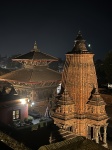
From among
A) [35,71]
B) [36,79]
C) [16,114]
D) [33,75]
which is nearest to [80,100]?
[16,114]

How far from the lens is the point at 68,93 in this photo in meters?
22.6

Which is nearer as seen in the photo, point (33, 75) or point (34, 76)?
point (34, 76)

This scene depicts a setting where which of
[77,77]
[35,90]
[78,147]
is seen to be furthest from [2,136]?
[35,90]

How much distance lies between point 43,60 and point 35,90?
5422 millimetres

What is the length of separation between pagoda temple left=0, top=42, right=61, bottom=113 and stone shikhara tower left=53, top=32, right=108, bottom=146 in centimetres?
1146

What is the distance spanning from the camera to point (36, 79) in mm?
34469

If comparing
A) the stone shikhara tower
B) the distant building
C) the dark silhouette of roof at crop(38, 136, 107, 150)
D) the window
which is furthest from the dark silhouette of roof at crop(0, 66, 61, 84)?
the dark silhouette of roof at crop(38, 136, 107, 150)

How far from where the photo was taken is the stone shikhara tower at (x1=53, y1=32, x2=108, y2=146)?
2153cm

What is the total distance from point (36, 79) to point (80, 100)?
42.7 feet

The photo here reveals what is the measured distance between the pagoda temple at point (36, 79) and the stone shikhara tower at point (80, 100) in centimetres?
1146

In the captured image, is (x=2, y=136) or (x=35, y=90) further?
(x=35, y=90)

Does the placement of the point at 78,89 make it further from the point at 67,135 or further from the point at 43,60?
the point at 43,60

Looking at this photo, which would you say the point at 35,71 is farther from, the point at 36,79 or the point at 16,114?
the point at 16,114

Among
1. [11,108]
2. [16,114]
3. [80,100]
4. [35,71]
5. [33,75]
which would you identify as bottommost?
[16,114]
